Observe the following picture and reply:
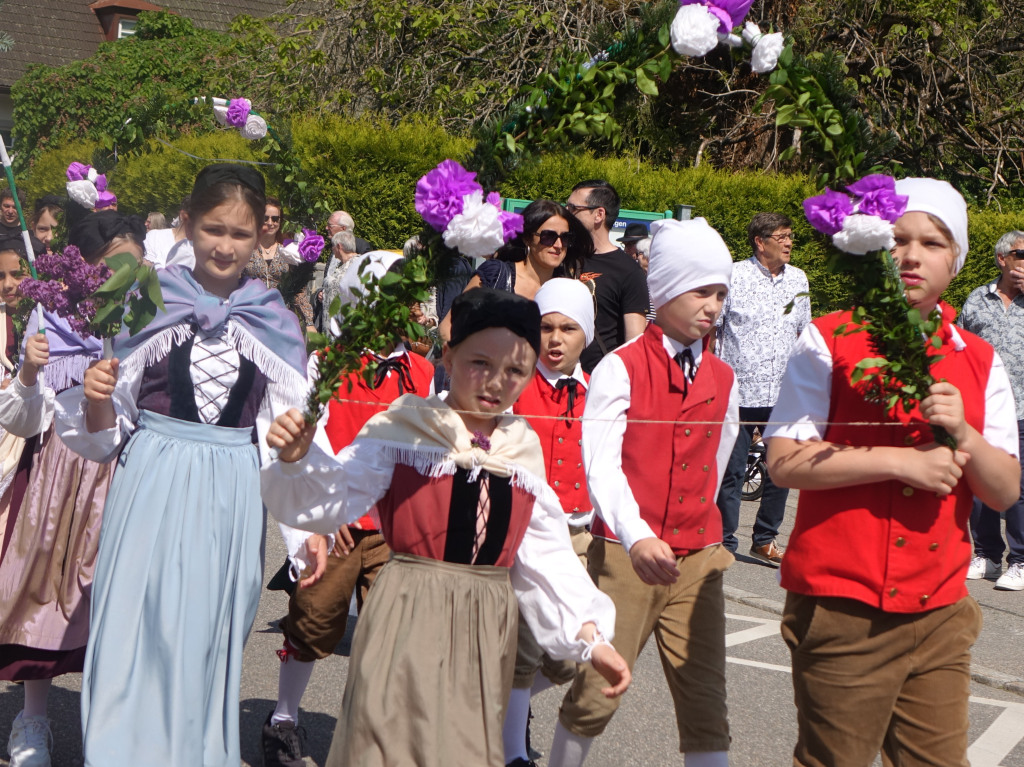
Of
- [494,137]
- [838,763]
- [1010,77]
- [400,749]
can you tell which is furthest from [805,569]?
[1010,77]

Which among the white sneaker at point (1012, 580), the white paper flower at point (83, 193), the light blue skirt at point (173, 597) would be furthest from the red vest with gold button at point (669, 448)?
the white sneaker at point (1012, 580)

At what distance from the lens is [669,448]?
149 inches

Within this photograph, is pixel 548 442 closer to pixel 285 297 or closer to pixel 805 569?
pixel 285 297

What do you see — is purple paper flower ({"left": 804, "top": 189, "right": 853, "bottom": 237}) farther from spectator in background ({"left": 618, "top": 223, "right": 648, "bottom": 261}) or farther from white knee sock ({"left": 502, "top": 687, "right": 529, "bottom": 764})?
spectator in background ({"left": 618, "top": 223, "right": 648, "bottom": 261})

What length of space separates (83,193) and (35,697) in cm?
175

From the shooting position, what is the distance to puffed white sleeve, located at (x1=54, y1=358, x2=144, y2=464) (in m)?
3.55

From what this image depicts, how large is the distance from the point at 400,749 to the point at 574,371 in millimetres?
2112

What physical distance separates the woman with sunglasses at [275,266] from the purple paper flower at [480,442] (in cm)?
89

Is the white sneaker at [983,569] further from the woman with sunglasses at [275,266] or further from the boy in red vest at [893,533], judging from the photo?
the woman with sunglasses at [275,266]

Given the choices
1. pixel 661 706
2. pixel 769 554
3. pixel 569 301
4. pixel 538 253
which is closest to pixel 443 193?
pixel 569 301

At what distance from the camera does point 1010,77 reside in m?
17.0

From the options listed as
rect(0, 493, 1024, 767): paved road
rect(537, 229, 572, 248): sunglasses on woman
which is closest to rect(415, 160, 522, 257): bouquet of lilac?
rect(0, 493, 1024, 767): paved road

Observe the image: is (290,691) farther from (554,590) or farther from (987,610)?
(987,610)

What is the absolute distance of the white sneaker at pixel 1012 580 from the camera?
25.1 ft
